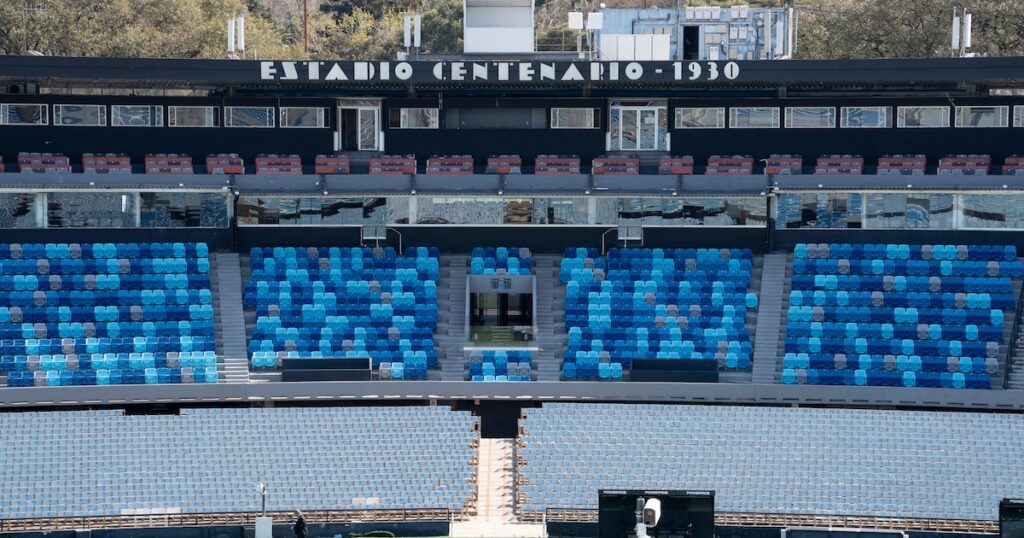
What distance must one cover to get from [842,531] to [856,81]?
19299mm

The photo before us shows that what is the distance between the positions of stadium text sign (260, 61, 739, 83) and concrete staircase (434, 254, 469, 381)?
18.6 feet

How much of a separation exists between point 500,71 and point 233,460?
15.3 meters

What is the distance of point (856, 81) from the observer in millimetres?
51219

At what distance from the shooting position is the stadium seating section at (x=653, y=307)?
4872 centimetres

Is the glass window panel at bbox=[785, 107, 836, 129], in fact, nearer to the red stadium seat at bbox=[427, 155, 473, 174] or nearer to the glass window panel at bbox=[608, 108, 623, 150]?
the glass window panel at bbox=[608, 108, 623, 150]

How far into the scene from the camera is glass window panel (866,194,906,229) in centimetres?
5147

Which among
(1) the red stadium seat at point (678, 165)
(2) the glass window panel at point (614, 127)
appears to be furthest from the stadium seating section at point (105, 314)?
(1) the red stadium seat at point (678, 165)

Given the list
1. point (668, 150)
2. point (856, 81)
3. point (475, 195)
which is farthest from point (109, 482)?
point (856, 81)

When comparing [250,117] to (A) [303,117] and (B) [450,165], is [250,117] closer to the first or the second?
(A) [303,117]

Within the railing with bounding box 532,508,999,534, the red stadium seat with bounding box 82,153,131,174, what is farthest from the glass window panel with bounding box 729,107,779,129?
the red stadium seat with bounding box 82,153,131,174

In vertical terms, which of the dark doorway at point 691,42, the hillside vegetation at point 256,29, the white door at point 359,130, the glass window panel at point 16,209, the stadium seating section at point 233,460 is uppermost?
the hillside vegetation at point 256,29

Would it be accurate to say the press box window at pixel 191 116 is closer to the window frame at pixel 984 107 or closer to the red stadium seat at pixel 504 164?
the red stadium seat at pixel 504 164

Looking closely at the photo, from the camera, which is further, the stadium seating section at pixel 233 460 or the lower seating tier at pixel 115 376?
the lower seating tier at pixel 115 376

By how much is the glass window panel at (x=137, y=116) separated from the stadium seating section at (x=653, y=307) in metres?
13.6
